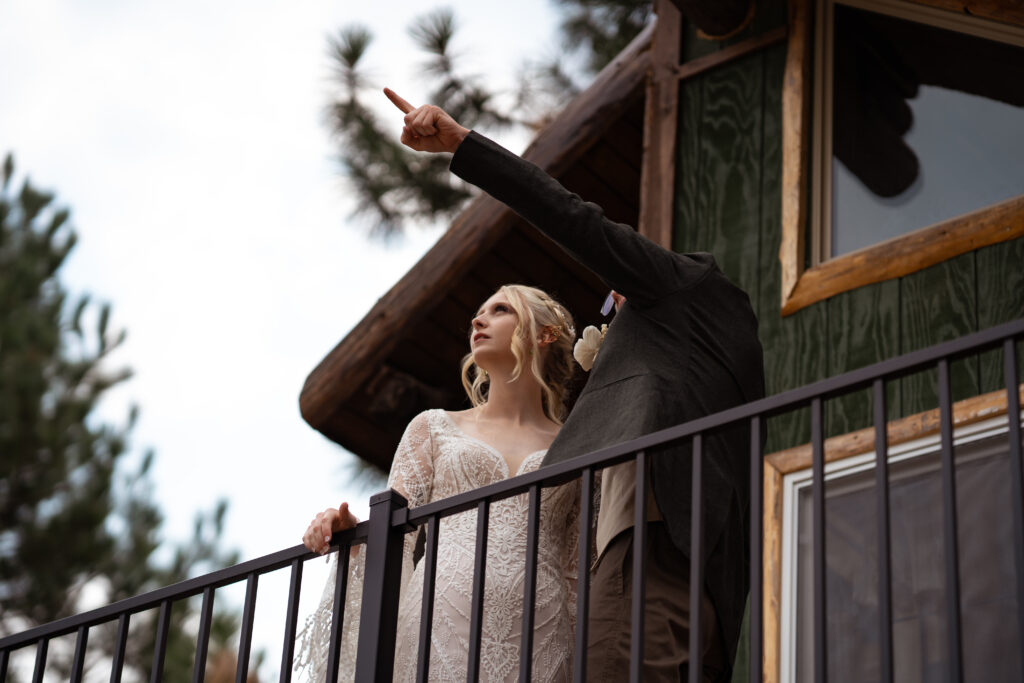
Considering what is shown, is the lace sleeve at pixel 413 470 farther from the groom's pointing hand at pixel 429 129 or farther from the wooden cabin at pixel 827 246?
the wooden cabin at pixel 827 246

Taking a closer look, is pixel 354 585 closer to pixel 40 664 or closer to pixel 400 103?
pixel 40 664

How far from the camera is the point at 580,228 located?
337 cm

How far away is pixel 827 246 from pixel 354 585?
2.77 m

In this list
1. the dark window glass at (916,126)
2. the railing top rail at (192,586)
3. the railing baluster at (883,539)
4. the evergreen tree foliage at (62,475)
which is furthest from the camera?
the evergreen tree foliage at (62,475)

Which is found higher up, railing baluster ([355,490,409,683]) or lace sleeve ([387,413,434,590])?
lace sleeve ([387,413,434,590])

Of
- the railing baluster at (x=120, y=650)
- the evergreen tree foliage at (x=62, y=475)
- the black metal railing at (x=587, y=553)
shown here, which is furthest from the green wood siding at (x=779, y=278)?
the evergreen tree foliage at (x=62, y=475)

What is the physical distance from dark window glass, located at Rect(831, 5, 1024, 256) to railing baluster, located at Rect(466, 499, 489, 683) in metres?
2.83

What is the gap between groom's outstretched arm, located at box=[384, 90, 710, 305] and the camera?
3.35 metres

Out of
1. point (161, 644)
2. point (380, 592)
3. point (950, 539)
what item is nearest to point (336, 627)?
point (380, 592)

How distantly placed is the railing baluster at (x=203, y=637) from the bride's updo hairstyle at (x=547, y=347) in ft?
3.70

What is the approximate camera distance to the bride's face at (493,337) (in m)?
4.18

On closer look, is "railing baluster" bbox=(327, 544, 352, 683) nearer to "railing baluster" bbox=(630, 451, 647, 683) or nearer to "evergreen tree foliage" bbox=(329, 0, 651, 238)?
"railing baluster" bbox=(630, 451, 647, 683)

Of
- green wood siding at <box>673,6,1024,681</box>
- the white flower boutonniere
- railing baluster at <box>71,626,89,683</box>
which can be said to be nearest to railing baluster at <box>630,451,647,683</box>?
the white flower boutonniere

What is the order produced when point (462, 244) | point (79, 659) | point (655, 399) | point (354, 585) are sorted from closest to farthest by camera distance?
point (655, 399) → point (354, 585) → point (79, 659) → point (462, 244)
